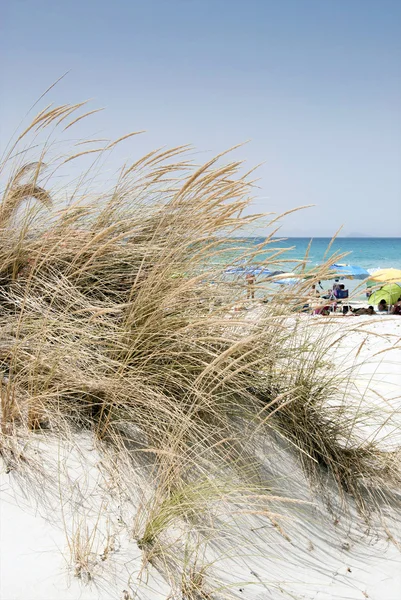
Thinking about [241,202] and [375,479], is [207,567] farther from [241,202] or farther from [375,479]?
[241,202]

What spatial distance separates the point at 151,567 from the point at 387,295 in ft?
46.9

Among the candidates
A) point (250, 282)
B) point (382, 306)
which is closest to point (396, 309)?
point (382, 306)

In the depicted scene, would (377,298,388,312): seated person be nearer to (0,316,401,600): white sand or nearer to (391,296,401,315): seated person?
(391,296,401,315): seated person

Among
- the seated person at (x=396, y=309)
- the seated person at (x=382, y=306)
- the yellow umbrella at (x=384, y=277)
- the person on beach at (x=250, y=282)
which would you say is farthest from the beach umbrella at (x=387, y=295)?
the person on beach at (x=250, y=282)

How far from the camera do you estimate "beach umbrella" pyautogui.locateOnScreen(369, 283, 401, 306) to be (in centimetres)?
1454

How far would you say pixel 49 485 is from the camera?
84.9 inches

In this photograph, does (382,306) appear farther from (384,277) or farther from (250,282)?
(250,282)

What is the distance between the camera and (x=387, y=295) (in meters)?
15.1

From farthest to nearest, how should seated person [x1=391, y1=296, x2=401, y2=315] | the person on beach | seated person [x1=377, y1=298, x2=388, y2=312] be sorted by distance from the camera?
1. seated person [x1=377, y1=298, x2=388, y2=312]
2. seated person [x1=391, y1=296, x2=401, y2=315]
3. the person on beach

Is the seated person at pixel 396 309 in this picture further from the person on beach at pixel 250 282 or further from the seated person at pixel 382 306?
the person on beach at pixel 250 282

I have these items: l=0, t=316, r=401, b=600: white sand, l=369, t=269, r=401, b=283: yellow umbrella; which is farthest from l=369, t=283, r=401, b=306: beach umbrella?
l=0, t=316, r=401, b=600: white sand

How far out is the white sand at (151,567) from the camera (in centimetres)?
180

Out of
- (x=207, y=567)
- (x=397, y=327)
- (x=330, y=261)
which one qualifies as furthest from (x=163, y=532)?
(x=397, y=327)

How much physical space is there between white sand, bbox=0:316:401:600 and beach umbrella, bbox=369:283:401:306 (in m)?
12.4
